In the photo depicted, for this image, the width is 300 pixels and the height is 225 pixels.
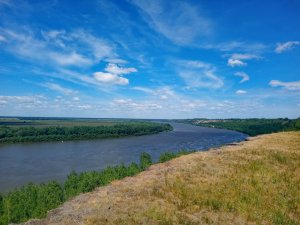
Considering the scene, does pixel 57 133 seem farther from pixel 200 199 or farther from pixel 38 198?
pixel 200 199

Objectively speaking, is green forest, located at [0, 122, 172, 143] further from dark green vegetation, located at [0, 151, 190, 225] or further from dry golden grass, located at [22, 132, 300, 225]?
dry golden grass, located at [22, 132, 300, 225]

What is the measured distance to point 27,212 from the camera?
32094 mm

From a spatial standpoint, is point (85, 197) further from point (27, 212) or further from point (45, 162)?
point (45, 162)

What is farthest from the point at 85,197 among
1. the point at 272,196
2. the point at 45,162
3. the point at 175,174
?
the point at 45,162

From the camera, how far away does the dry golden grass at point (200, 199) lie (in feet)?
45.7

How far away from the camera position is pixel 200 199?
637 inches

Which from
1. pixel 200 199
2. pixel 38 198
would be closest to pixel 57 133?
pixel 38 198

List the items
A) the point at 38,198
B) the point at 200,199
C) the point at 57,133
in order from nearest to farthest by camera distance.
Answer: the point at 200,199
the point at 38,198
the point at 57,133

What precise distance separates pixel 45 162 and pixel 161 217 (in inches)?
2409

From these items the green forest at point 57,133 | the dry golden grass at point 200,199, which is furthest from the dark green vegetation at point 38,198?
the green forest at point 57,133

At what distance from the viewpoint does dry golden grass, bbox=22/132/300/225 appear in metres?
13.9

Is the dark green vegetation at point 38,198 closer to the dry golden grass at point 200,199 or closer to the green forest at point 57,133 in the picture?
the dry golden grass at point 200,199

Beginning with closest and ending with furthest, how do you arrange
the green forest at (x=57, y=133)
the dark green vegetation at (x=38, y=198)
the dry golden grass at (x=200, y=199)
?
the dry golden grass at (x=200, y=199) → the dark green vegetation at (x=38, y=198) → the green forest at (x=57, y=133)

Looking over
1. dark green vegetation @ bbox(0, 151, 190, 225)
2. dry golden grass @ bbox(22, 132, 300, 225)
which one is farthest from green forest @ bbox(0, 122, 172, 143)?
dry golden grass @ bbox(22, 132, 300, 225)
